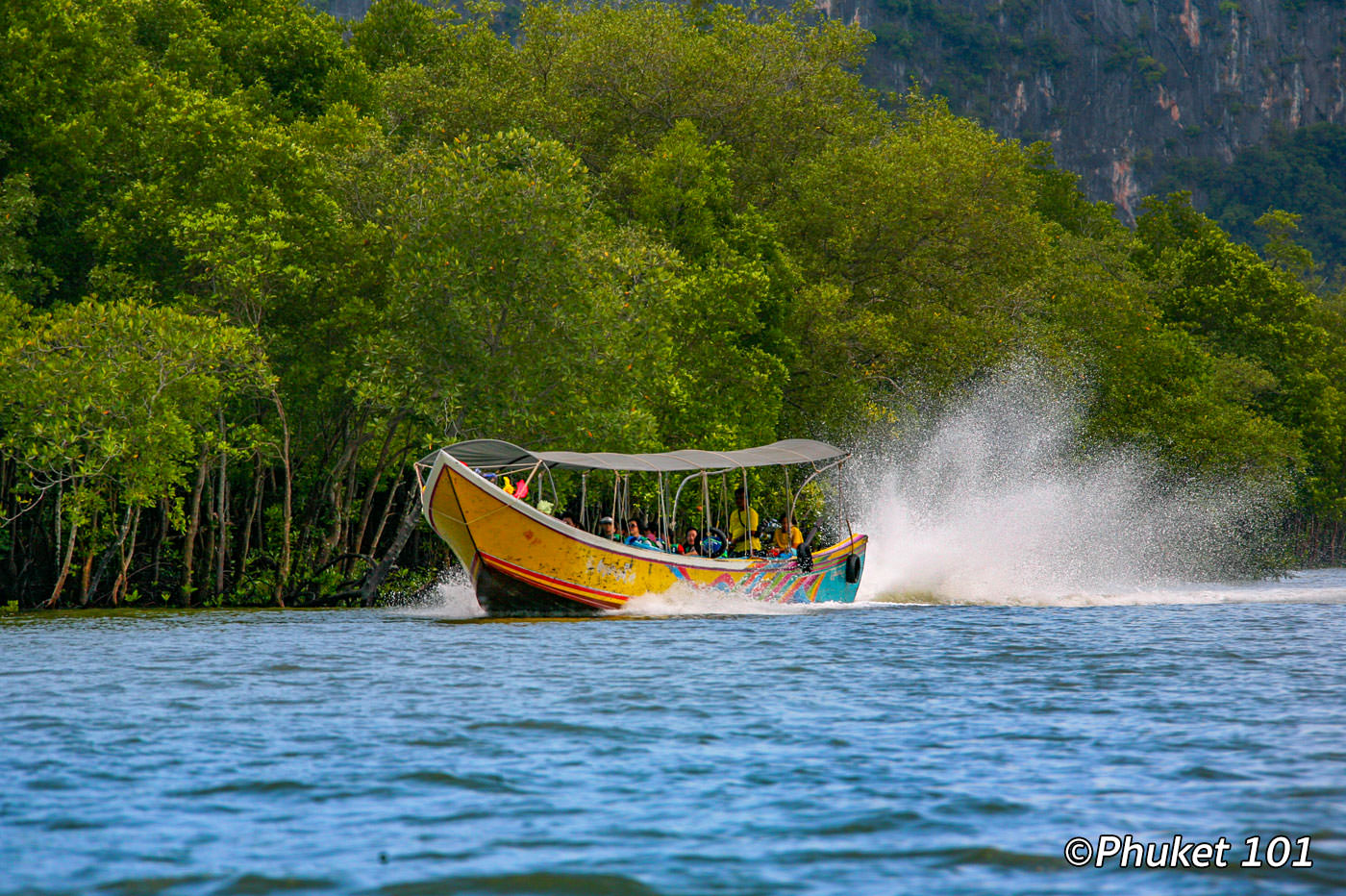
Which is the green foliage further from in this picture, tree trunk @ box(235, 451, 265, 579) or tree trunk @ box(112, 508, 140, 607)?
tree trunk @ box(112, 508, 140, 607)

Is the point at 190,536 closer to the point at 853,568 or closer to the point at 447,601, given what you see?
the point at 447,601

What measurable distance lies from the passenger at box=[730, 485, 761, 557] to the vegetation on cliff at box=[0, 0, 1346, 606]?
3175mm

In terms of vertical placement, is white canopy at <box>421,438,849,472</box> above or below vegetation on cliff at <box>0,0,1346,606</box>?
below

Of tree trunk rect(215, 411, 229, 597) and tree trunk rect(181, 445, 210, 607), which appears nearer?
tree trunk rect(181, 445, 210, 607)

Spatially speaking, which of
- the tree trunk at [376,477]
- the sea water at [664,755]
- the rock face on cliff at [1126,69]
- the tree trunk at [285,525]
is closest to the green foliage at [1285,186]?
the rock face on cliff at [1126,69]

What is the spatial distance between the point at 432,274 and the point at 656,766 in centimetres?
2028

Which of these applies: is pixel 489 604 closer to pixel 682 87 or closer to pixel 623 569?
pixel 623 569

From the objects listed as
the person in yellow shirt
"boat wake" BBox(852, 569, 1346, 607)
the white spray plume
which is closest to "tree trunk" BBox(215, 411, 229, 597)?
the person in yellow shirt

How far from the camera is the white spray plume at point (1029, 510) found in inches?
1314

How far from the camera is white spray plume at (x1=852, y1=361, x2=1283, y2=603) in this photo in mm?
33375

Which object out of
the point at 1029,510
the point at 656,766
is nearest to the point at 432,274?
the point at 1029,510

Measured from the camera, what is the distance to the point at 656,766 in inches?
365

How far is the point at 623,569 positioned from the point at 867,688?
986 cm

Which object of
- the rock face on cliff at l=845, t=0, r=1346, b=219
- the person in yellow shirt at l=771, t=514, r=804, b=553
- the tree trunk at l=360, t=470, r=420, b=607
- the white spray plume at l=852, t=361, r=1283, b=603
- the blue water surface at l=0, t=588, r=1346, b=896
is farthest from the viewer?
the rock face on cliff at l=845, t=0, r=1346, b=219
